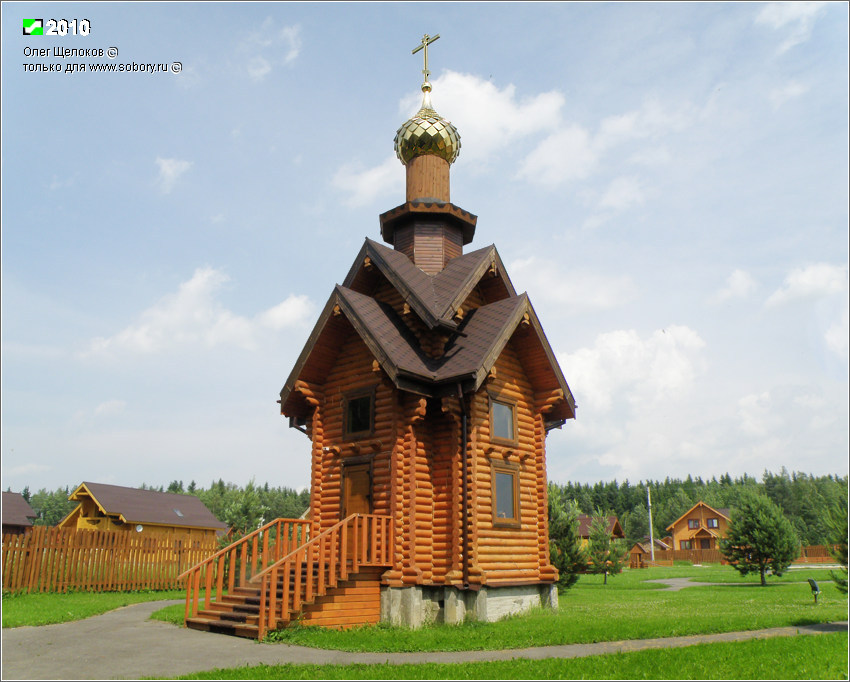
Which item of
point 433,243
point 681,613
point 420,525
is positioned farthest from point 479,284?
point 681,613

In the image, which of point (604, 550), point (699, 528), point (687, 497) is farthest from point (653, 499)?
point (604, 550)

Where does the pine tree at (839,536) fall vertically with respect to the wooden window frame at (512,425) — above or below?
below

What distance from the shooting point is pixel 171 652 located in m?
10.6

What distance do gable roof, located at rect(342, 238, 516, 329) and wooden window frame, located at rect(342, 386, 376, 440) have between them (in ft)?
7.09

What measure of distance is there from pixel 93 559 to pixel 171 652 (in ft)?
47.2

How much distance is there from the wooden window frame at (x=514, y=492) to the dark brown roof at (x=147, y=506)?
2461cm

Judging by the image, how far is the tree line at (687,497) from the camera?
107375 mm

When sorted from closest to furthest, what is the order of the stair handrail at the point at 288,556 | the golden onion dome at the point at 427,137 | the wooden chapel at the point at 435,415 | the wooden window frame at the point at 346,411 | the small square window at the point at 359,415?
the stair handrail at the point at 288,556 < the wooden chapel at the point at 435,415 < the wooden window frame at the point at 346,411 < the small square window at the point at 359,415 < the golden onion dome at the point at 427,137

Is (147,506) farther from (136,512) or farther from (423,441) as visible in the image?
(423,441)

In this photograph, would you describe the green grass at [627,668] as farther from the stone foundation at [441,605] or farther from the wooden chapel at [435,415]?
the wooden chapel at [435,415]

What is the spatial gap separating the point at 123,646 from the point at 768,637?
35.3 feet

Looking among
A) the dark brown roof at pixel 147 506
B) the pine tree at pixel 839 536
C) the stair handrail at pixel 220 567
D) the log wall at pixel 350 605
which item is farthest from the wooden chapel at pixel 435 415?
the dark brown roof at pixel 147 506

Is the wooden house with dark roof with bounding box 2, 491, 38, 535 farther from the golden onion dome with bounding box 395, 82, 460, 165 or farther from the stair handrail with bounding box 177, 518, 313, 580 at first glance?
the golden onion dome with bounding box 395, 82, 460, 165

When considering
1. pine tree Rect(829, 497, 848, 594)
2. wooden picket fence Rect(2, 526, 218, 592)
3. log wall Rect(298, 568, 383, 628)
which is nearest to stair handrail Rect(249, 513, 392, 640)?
log wall Rect(298, 568, 383, 628)
